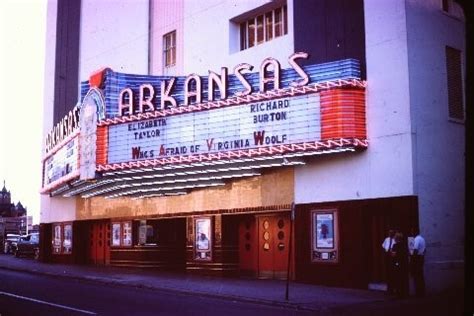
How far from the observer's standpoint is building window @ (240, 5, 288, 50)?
22.2 m

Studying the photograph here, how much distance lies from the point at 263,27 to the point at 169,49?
5834 mm

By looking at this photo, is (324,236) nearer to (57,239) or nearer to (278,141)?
(278,141)

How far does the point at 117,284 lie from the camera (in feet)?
66.8

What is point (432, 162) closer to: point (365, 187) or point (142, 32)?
point (365, 187)

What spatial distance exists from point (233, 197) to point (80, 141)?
686 centimetres

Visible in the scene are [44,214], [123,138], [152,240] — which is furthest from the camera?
[44,214]

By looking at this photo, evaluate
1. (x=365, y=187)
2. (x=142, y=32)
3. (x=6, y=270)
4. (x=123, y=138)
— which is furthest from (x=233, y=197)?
(x=6, y=270)

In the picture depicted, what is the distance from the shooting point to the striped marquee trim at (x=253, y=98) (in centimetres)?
1781

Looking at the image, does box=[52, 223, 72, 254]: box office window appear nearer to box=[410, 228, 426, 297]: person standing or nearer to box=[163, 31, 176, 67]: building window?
box=[163, 31, 176, 67]: building window

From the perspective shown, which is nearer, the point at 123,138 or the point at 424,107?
the point at 424,107

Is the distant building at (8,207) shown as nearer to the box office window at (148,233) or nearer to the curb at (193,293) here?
the box office window at (148,233)

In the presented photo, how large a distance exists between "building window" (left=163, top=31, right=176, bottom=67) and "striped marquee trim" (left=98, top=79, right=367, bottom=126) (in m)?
5.55

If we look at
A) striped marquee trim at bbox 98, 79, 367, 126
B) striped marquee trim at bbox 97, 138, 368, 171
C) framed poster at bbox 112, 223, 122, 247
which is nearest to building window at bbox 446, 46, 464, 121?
striped marquee trim at bbox 98, 79, 367, 126

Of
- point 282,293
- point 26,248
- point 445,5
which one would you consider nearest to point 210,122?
point 282,293
